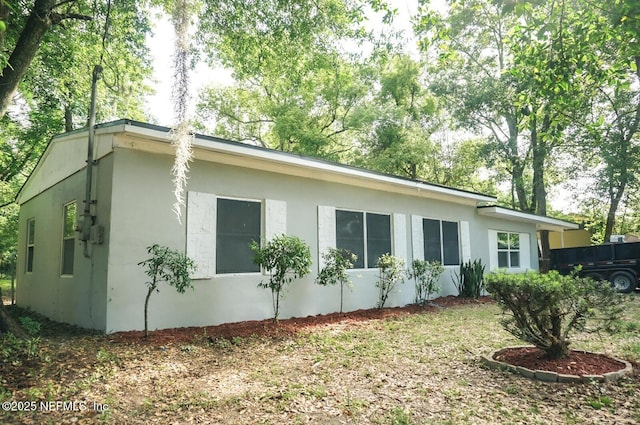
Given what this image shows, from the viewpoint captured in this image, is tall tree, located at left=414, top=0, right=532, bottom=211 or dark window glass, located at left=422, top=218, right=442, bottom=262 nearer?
dark window glass, located at left=422, top=218, right=442, bottom=262

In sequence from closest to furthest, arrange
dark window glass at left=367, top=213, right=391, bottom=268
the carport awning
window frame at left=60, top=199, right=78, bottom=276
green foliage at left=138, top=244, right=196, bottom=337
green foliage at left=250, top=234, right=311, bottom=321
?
1. green foliage at left=138, top=244, right=196, bottom=337
2. green foliage at left=250, top=234, right=311, bottom=321
3. window frame at left=60, top=199, right=78, bottom=276
4. dark window glass at left=367, top=213, right=391, bottom=268
5. the carport awning

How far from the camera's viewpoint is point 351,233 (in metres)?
8.27

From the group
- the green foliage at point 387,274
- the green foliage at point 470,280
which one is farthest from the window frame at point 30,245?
the green foliage at point 470,280

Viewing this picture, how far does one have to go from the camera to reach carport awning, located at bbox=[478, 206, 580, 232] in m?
11.5

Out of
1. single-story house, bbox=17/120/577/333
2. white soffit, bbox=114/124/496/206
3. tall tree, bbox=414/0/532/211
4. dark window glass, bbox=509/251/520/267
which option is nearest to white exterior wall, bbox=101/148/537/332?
single-story house, bbox=17/120/577/333

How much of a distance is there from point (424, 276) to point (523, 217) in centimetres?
564

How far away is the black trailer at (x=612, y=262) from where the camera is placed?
508 inches

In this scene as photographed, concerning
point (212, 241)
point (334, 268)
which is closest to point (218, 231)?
point (212, 241)

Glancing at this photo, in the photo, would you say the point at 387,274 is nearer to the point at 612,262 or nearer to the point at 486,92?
A: the point at 612,262

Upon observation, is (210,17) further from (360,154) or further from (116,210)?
(360,154)

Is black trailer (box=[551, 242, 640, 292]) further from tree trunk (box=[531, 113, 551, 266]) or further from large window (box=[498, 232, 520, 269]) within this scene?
large window (box=[498, 232, 520, 269])

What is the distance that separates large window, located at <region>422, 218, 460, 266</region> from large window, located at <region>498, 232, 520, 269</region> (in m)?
2.67

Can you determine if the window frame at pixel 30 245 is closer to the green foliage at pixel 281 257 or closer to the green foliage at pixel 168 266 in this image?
the green foliage at pixel 168 266

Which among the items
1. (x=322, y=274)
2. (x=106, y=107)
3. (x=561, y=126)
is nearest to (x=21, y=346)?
(x=322, y=274)
